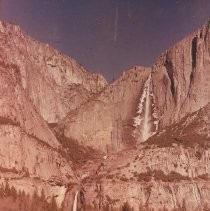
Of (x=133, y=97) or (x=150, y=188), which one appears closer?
(x=150, y=188)

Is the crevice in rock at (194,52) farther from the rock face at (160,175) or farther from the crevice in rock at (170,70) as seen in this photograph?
the rock face at (160,175)

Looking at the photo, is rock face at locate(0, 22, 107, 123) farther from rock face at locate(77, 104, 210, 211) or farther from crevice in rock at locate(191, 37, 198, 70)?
crevice in rock at locate(191, 37, 198, 70)

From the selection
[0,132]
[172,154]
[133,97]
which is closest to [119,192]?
[172,154]

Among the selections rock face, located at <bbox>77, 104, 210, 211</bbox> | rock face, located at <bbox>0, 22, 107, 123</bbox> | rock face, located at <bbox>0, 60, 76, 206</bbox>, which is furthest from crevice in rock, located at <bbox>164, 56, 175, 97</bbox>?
rock face, located at <bbox>0, 60, 76, 206</bbox>

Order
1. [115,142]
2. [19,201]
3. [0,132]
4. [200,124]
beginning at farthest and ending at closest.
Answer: [115,142] → [200,124] → [0,132] → [19,201]

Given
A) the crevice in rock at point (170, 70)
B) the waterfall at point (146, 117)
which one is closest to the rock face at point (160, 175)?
the waterfall at point (146, 117)

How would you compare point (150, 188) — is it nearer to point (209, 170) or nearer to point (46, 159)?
point (209, 170)
